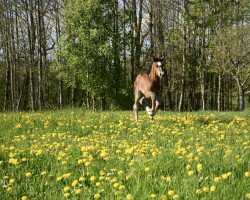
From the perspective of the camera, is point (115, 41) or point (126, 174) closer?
point (126, 174)

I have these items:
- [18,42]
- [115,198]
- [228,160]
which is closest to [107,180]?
[115,198]

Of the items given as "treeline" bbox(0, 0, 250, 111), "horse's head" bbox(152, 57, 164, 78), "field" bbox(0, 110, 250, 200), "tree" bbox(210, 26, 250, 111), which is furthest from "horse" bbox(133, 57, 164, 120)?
"tree" bbox(210, 26, 250, 111)

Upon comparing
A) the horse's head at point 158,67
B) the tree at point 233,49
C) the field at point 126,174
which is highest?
the tree at point 233,49

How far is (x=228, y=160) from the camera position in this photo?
605 centimetres

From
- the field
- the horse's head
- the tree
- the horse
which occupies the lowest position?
the field

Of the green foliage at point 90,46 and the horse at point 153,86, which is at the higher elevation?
the green foliage at point 90,46

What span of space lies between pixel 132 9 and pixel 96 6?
19.9 feet

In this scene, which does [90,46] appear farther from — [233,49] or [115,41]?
[233,49]

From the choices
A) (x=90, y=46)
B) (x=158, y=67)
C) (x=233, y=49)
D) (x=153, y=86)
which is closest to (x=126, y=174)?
(x=158, y=67)

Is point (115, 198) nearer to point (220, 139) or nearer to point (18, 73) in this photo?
point (220, 139)

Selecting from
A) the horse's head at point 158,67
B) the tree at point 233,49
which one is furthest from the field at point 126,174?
the tree at point 233,49

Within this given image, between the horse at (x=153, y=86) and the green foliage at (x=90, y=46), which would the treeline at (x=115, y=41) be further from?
the horse at (x=153, y=86)

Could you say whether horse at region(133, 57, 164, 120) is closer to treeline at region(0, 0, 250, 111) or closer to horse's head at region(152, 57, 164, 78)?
horse's head at region(152, 57, 164, 78)

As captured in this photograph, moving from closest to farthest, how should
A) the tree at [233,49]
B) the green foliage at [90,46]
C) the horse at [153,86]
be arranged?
1. the horse at [153,86]
2. the green foliage at [90,46]
3. the tree at [233,49]
